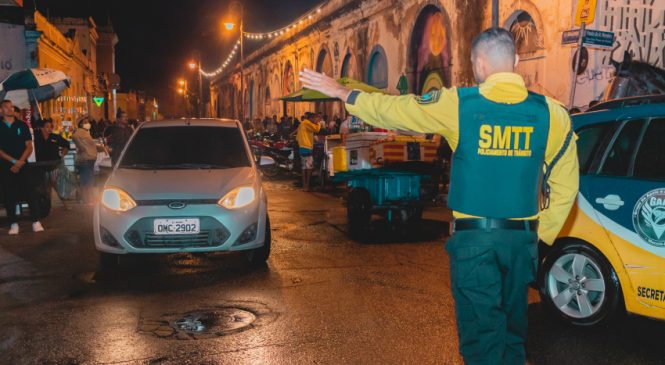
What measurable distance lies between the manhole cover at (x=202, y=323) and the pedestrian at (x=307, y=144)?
A: 1052 cm

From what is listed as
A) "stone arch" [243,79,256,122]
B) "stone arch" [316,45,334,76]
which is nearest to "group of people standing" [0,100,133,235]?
"stone arch" [316,45,334,76]

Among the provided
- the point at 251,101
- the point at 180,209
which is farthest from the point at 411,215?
the point at 251,101

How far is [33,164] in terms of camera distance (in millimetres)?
10352

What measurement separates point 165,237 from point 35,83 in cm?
980

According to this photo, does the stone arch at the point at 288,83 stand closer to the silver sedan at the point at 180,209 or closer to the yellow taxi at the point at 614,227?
the silver sedan at the point at 180,209

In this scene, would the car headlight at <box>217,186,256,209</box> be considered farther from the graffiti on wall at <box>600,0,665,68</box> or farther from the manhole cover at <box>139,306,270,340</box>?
the graffiti on wall at <box>600,0,665,68</box>

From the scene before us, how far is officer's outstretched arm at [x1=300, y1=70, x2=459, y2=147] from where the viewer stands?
9.92ft

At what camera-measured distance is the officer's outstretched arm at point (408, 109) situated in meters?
3.02

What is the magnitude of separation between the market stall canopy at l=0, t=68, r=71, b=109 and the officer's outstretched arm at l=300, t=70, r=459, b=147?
13.6 meters

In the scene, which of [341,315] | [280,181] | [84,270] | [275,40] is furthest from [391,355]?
[275,40]

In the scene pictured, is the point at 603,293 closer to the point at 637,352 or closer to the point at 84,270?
the point at 637,352

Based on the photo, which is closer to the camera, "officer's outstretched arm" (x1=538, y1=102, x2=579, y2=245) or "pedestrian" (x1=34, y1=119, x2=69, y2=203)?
"officer's outstretched arm" (x1=538, y1=102, x2=579, y2=245)

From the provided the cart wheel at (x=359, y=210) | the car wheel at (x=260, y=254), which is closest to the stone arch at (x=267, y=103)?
the cart wheel at (x=359, y=210)

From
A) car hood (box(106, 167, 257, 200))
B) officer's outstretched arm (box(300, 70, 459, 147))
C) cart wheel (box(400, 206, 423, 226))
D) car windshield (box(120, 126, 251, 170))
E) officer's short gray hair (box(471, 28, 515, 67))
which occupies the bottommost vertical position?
cart wheel (box(400, 206, 423, 226))
